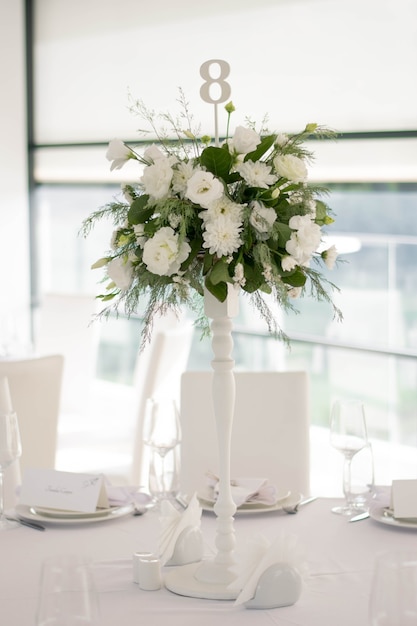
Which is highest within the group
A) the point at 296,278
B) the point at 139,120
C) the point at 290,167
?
the point at 139,120

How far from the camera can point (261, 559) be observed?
1789 mm

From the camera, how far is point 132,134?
258 inches

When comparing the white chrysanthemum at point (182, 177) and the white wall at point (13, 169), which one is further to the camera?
the white wall at point (13, 169)

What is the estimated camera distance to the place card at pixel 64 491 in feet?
7.77

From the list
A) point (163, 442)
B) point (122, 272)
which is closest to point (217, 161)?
point (122, 272)

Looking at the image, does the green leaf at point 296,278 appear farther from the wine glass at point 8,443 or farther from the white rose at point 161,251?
the wine glass at point 8,443

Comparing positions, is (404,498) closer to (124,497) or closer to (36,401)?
(124,497)

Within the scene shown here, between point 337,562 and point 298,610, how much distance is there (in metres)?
0.31

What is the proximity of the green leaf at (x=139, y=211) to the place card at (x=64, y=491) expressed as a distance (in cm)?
77

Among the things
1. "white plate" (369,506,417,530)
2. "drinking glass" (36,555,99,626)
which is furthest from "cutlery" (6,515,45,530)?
"drinking glass" (36,555,99,626)

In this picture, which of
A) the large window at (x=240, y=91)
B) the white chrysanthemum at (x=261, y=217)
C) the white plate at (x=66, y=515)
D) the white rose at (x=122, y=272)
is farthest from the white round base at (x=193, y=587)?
the large window at (x=240, y=91)

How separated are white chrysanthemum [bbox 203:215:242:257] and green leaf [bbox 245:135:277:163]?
15 centimetres

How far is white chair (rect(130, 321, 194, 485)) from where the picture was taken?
4180 millimetres

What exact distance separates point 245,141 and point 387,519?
3.23ft
